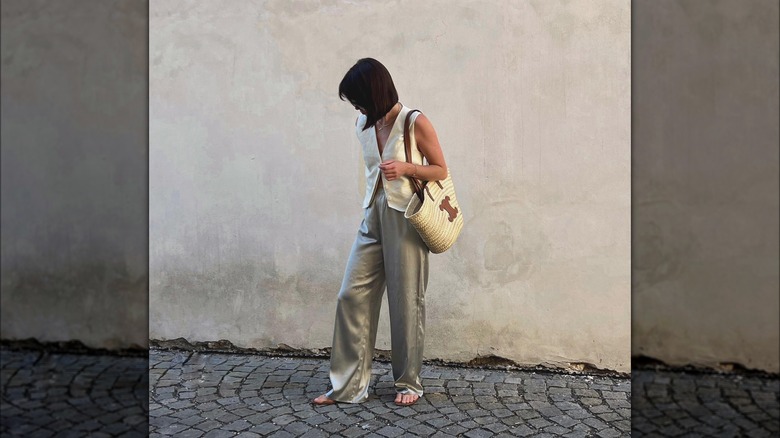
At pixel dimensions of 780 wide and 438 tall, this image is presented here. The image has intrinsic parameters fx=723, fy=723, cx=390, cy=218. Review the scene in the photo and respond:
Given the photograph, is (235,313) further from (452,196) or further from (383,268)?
(452,196)

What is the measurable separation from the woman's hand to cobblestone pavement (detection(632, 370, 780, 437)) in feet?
4.72

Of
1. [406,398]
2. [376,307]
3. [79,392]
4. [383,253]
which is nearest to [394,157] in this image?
[383,253]

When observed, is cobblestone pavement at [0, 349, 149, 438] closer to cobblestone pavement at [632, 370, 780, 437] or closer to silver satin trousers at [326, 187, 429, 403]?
cobblestone pavement at [632, 370, 780, 437]

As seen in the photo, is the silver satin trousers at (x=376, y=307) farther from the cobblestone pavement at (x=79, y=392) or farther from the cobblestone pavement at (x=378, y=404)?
the cobblestone pavement at (x=79, y=392)

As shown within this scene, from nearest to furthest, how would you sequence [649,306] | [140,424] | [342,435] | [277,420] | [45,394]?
[45,394] → [140,424] → [649,306] → [342,435] → [277,420]

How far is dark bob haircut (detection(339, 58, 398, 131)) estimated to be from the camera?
3568 millimetres

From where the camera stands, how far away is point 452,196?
3688 mm

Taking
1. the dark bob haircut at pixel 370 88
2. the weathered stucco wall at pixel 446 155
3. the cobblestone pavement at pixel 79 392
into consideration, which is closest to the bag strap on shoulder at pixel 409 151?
the dark bob haircut at pixel 370 88

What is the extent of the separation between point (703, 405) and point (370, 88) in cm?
205

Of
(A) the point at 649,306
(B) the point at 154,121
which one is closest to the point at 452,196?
(A) the point at 649,306

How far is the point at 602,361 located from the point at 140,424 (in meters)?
3.28

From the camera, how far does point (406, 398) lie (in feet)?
12.0

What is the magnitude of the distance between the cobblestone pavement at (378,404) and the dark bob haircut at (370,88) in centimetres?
147

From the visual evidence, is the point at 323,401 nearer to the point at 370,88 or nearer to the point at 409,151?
the point at 409,151
